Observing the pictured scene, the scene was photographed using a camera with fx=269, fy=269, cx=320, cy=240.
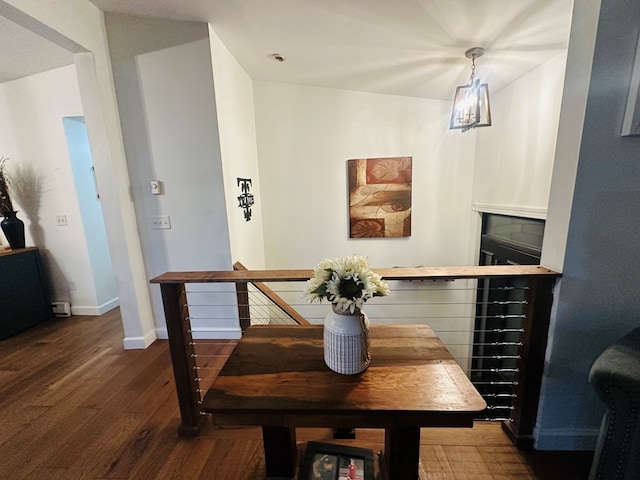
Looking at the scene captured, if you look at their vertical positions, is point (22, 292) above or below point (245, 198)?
below

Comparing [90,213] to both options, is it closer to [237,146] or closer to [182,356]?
[237,146]

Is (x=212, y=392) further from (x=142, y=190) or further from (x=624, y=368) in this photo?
(x=142, y=190)

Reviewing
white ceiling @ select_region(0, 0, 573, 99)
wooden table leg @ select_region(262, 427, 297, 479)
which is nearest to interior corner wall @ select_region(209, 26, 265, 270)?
white ceiling @ select_region(0, 0, 573, 99)

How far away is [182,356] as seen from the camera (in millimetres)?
1455

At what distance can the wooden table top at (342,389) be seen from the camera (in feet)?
2.99

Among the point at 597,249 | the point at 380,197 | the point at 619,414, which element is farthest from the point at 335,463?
the point at 380,197

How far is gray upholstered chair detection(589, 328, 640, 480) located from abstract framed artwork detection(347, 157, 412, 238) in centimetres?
250

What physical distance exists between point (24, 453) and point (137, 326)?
3.24 ft

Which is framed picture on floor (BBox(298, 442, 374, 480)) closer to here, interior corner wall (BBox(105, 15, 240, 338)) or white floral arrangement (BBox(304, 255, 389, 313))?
white floral arrangement (BBox(304, 255, 389, 313))

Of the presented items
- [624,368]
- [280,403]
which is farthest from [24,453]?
[624,368]

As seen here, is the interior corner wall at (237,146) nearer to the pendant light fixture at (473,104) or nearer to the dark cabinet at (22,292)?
the pendant light fixture at (473,104)

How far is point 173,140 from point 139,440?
2.06 meters

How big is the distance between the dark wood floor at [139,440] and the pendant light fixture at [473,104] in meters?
2.07

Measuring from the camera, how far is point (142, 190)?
2.27 metres
